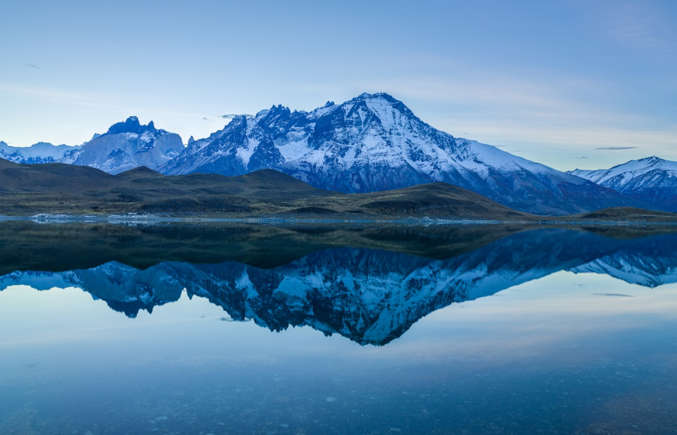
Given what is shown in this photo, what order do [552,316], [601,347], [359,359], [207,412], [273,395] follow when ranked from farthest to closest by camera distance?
[552,316] → [601,347] → [359,359] → [273,395] → [207,412]

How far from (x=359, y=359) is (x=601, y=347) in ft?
43.6

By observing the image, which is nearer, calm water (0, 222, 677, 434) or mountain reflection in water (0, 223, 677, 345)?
calm water (0, 222, 677, 434)

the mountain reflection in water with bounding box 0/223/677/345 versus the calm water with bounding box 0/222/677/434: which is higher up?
the mountain reflection in water with bounding box 0/223/677/345

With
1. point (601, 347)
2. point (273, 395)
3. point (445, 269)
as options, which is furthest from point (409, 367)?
point (445, 269)

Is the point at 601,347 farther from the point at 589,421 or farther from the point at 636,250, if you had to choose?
the point at 636,250

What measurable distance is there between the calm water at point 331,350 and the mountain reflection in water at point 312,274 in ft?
1.23

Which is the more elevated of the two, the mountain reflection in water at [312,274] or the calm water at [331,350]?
the mountain reflection in water at [312,274]

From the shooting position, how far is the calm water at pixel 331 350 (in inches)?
750

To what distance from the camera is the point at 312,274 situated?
58062 mm

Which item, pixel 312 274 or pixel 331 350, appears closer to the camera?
pixel 331 350

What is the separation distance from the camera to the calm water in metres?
19.1

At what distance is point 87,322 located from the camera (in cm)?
3516

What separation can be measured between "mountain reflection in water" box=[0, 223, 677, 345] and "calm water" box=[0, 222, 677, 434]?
37cm

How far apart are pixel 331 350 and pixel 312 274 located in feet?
97.4
